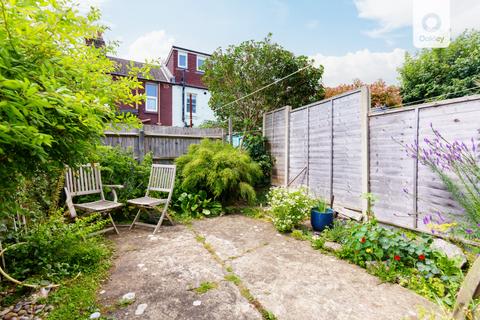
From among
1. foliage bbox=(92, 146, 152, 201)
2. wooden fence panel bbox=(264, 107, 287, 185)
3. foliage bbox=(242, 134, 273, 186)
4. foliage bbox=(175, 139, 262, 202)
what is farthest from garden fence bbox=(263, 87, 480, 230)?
foliage bbox=(92, 146, 152, 201)

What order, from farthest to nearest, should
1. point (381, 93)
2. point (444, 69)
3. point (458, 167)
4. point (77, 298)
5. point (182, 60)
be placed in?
point (182, 60) → point (381, 93) → point (444, 69) → point (458, 167) → point (77, 298)

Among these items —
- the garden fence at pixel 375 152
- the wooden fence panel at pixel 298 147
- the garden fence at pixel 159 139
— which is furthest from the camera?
the garden fence at pixel 159 139

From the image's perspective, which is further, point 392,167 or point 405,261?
point 392,167

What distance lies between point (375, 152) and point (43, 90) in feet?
11.8

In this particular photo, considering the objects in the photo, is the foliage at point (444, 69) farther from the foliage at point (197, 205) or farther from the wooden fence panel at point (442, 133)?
the foliage at point (197, 205)

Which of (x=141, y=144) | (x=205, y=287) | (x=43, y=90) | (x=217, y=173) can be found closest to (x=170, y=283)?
(x=205, y=287)

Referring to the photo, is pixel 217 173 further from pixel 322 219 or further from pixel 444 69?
pixel 444 69

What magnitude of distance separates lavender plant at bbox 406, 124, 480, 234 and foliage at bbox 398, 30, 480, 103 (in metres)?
5.87

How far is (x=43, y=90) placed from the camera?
1151 mm

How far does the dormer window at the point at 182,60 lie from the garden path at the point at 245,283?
11575 millimetres

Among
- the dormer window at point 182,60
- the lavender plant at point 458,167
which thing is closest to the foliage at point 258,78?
the lavender plant at point 458,167

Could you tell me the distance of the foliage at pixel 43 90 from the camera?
2.85 ft

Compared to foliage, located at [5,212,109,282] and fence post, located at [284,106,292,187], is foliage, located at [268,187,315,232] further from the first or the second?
foliage, located at [5,212,109,282]

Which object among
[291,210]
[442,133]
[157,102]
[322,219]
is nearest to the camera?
[442,133]
